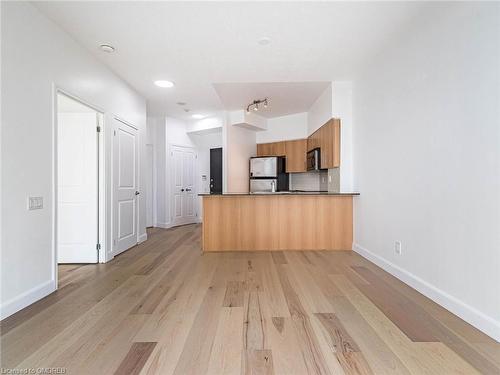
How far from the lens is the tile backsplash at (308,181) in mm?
5166

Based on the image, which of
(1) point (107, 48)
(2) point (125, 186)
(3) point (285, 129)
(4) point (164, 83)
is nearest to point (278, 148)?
(3) point (285, 129)

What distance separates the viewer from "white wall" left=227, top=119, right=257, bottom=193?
547cm

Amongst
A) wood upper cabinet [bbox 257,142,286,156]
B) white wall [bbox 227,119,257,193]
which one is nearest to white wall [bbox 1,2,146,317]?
white wall [bbox 227,119,257,193]

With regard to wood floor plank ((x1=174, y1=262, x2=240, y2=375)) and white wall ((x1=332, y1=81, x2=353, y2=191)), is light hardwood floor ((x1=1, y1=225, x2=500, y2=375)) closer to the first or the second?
wood floor plank ((x1=174, y1=262, x2=240, y2=375))

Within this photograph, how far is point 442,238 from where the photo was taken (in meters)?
2.12

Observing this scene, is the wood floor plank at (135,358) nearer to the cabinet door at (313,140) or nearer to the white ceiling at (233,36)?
the white ceiling at (233,36)

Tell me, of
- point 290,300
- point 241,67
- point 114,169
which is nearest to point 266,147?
point 241,67

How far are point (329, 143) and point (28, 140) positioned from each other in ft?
12.3

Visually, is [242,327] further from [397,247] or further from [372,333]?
[397,247]

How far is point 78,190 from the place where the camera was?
3.35 metres

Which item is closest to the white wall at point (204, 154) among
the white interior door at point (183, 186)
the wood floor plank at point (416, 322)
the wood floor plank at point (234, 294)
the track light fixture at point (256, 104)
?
the white interior door at point (183, 186)

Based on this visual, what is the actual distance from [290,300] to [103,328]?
1.44m

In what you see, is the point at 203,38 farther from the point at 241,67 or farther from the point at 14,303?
the point at 14,303

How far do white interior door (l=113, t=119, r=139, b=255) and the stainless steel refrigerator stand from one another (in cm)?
261
